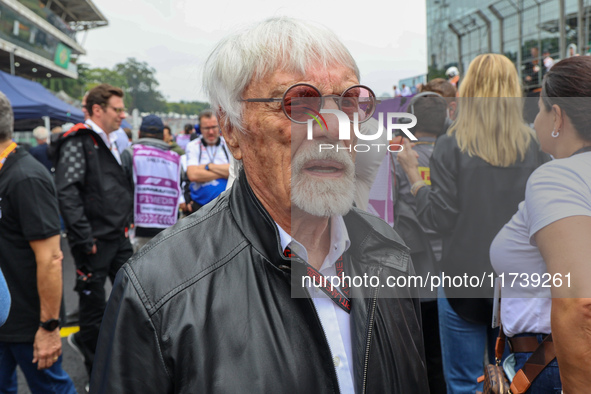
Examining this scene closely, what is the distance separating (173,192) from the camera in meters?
4.62

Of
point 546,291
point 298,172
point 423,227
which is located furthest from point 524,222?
point 298,172

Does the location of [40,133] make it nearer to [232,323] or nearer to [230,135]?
[230,135]

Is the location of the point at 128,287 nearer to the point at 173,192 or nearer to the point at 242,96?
the point at 242,96

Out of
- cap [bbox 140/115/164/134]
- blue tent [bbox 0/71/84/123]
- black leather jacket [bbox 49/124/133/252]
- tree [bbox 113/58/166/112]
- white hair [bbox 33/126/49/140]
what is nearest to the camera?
black leather jacket [bbox 49/124/133/252]

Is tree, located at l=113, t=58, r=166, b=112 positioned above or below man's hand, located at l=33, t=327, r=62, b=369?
above

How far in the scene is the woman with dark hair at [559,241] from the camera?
3.63 ft

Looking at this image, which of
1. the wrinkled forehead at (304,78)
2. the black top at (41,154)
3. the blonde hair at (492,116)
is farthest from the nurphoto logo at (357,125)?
the black top at (41,154)

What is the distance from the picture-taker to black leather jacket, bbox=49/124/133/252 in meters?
3.61

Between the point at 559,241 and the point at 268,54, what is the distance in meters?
0.88

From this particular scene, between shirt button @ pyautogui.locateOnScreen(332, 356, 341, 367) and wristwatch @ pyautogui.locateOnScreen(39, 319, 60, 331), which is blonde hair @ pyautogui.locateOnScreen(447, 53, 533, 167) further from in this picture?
wristwatch @ pyautogui.locateOnScreen(39, 319, 60, 331)

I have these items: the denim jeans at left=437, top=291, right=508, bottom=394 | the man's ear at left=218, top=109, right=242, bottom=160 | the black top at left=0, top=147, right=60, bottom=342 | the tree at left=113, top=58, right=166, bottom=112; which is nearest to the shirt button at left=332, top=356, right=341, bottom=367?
the man's ear at left=218, top=109, right=242, bottom=160

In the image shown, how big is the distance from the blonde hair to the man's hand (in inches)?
93.2

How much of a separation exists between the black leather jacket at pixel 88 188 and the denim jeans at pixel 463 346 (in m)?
2.68

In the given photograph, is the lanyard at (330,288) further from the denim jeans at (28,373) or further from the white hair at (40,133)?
the white hair at (40,133)
